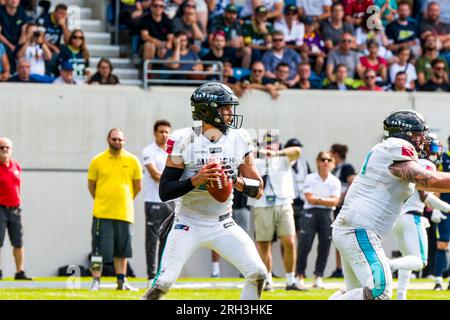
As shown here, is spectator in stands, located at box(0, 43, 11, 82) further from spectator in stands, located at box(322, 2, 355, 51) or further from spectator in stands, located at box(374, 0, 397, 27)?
spectator in stands, located at box(374, 0, 397, 27)

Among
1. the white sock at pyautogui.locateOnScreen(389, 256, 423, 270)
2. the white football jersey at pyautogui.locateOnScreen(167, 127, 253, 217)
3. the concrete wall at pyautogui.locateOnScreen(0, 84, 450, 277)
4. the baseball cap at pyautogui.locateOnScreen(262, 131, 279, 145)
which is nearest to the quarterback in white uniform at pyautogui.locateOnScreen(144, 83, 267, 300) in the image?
the white football jersey at pyautogui.locateOnScreen(167, 127, 253, 217)

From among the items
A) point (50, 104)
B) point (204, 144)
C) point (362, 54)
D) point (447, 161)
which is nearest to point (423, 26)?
point (362, 54)

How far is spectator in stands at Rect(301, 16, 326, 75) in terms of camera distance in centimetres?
1783

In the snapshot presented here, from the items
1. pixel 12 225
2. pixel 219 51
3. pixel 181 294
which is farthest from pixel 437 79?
pixel 12 225

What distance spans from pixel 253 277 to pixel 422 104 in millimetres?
9661

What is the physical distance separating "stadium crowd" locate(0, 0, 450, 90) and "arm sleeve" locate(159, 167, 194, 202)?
7957 mm

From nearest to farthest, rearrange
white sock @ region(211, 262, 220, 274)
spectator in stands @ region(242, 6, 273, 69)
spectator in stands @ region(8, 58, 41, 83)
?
1. white sock @ region(211, 262, 220, 274)
2. spectator in stands @ region(8, 58, 41, 83)
3. spectator in stands @ region(242, 6, 273, 69)

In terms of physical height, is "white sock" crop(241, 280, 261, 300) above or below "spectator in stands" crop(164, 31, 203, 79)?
below

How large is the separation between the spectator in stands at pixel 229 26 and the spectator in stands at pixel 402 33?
2643mm

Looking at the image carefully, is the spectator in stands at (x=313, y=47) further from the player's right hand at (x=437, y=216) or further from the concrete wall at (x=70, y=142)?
the player's right hand at (x=437, y=216)

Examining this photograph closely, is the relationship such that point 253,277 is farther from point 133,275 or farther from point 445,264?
point 133,275
